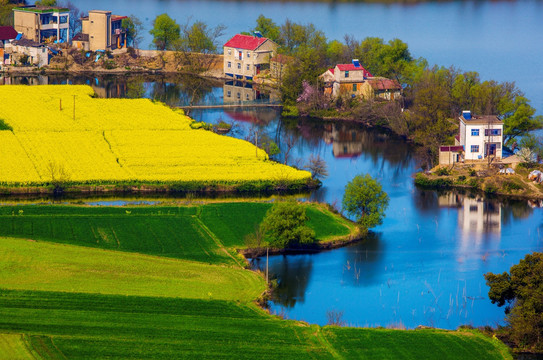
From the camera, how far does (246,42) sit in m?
89.7

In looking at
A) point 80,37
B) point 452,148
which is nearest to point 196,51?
point 80,37

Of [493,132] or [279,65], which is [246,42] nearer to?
[279,65]

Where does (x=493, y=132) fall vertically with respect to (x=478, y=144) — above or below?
above

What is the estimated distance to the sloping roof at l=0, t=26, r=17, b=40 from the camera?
94000 millimetres

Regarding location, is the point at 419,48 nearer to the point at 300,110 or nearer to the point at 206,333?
the point at 300,110

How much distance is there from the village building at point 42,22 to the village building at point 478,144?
49.7 metres

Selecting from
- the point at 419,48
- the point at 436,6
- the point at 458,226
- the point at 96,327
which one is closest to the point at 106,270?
the point at 96,327

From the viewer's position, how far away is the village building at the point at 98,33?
97.5m

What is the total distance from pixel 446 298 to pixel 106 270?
13400 mm

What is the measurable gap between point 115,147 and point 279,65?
1042 inches

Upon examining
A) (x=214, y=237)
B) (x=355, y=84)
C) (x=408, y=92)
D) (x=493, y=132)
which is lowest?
(x=214, y=237)

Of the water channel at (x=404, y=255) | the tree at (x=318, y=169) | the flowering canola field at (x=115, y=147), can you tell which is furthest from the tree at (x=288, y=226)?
the tree at (x=318, y=169)

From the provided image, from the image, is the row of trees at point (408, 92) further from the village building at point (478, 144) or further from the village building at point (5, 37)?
the village building at point (5, 37)

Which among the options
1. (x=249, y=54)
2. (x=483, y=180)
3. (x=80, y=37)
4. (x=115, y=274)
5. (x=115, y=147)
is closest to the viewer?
(x=115, y=274)
